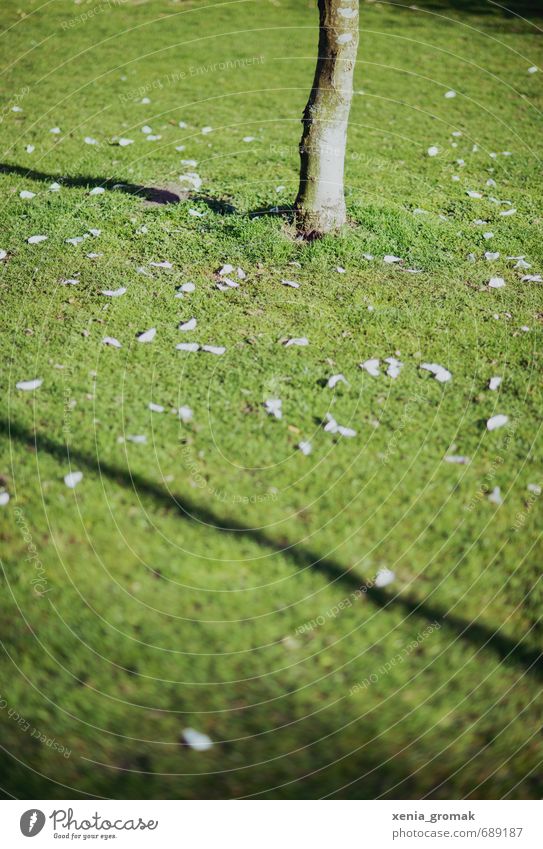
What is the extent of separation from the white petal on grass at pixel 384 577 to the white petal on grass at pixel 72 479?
5.57ft

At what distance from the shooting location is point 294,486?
3.66m

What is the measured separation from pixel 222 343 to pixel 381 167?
421cm

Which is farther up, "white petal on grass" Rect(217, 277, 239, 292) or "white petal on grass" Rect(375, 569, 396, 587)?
"white petal on grass" Rect(217, 277, 239, 292)

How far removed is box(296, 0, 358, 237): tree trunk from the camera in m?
5.35

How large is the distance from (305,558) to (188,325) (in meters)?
2.21

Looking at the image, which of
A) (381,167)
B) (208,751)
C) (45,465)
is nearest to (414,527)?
(208,751)

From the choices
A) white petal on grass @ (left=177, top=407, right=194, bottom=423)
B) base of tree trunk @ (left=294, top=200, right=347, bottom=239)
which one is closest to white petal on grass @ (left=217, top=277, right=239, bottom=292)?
base of tree trunk @ (left=294, top=200, right=347, bottom=239)

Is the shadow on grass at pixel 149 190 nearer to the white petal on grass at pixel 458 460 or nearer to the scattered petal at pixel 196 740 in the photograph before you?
the white petal on grass at pixel 458 460

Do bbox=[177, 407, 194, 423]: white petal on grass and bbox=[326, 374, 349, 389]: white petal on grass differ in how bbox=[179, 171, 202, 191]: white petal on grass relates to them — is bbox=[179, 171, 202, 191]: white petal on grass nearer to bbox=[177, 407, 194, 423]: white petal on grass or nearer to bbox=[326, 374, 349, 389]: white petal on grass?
bbox=[326, 374, 349, 389]: white petal on grass

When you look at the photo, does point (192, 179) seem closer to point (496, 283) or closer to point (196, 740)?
point (496, 283)

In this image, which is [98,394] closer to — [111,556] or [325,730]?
[111,556]

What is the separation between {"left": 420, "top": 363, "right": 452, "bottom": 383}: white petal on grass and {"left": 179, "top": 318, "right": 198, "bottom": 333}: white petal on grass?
66.3 inches

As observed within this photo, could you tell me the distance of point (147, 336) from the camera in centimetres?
472

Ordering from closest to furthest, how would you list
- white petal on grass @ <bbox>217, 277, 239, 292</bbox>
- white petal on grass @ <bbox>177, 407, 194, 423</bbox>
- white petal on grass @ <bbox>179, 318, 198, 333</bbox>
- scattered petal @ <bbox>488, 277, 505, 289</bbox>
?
white petal on grass @ <bbox>177, 407, 194, 423</bbox> < white petal on grass @ <bbox>179, 318, 198, 333</bbox> < white petal on grass @ <bbox>217, 277, 239, 292</bbox> < scattered petal @ <bbox>488, 277, 505, 289</bbox>
